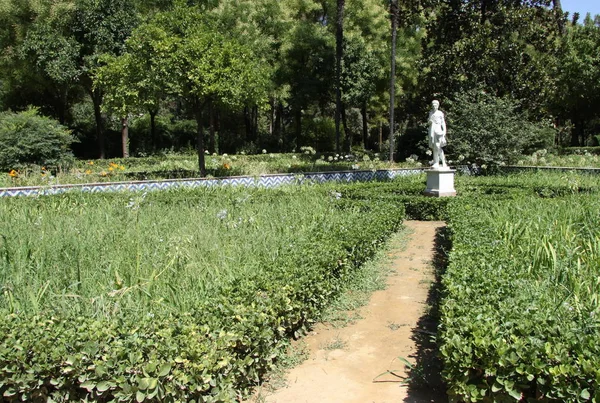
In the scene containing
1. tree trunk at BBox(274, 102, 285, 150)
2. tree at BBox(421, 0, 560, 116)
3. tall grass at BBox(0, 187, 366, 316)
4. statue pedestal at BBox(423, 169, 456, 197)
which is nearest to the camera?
tall grass at BBox(0, 187, 366, 316)

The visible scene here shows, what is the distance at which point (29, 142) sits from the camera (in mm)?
13781

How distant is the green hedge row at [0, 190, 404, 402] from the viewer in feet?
8.63

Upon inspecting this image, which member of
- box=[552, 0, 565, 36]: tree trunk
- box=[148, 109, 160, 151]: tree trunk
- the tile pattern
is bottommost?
the tile pattern

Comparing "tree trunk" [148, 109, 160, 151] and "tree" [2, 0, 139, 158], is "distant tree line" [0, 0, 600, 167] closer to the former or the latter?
"tree" [2, 0, 139, 158]

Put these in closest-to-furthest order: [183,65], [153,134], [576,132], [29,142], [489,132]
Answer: [183,65] → [29,142] → [489,132] → [153,134] → [576,132]

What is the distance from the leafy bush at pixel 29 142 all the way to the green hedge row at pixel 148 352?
12.5 metres

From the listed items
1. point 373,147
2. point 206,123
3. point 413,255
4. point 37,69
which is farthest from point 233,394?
point 373,147

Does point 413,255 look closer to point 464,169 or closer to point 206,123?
point 464,169

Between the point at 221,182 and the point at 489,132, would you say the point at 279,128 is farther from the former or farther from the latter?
the point at 221,182

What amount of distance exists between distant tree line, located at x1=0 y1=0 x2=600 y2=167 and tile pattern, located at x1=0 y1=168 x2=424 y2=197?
2037 mm

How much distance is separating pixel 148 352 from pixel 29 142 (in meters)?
13.2

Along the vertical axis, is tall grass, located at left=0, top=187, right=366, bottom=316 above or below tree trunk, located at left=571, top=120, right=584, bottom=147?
below

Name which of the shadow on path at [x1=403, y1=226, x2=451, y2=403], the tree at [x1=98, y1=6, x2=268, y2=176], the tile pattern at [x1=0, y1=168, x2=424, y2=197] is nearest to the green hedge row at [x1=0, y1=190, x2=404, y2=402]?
the shadow on path at [x1=403, y1=226, x2=451, y2=403]

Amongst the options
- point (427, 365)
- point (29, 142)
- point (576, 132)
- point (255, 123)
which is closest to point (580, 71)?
point (576, 132)
